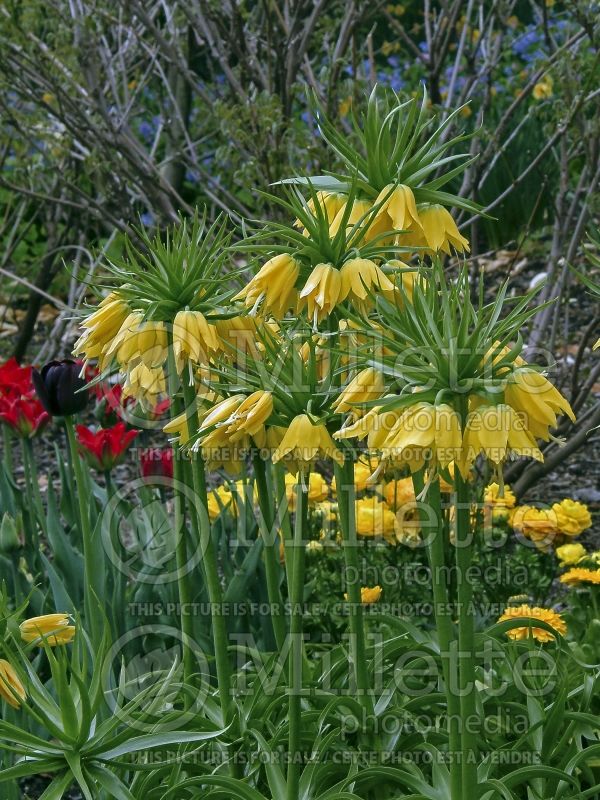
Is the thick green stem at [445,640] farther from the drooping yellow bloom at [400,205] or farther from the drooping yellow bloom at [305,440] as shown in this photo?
the drooping yellow bloom at [400,205]

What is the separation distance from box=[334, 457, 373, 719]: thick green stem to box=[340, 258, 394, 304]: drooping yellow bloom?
9.3 inches

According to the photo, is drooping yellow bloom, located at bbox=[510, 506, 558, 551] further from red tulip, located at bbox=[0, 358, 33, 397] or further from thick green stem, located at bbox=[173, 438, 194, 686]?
red tulip, located at bbox=[0, 358, 33, 397]

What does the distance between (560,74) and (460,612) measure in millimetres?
2108

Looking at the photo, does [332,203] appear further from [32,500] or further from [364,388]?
[32,500]

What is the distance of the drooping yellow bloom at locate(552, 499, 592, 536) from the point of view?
262 centimetres

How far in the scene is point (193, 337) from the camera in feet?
5.21

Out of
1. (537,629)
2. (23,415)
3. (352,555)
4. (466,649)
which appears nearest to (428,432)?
(466,649)

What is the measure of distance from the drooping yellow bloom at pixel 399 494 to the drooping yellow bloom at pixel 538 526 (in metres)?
0.25

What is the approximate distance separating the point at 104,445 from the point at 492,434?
1442 mm

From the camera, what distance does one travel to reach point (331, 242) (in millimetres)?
1526

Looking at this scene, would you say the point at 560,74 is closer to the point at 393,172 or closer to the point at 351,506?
the point at 393,172

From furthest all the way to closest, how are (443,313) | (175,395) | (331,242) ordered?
(175,395), (331,242), (443,313)

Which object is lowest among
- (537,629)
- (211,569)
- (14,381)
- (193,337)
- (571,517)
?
(537,629)

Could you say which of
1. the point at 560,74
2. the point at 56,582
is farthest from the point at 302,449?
the point at 560,74
